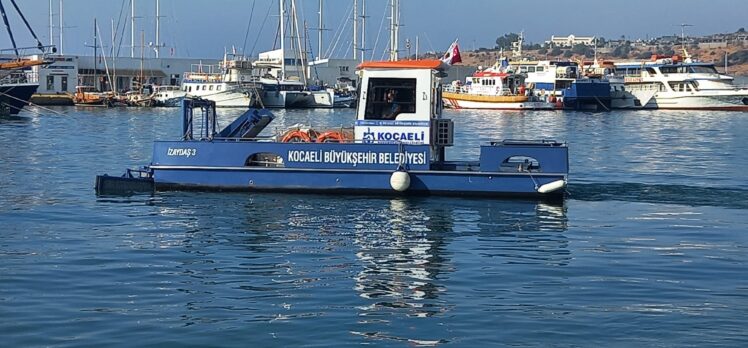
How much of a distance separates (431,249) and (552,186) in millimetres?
5508

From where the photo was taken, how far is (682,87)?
3351 inches

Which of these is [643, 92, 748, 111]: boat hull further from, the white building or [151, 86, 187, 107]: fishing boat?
the white building

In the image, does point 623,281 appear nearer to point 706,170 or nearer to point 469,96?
point 706,170

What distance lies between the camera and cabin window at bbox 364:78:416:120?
71.2 feet

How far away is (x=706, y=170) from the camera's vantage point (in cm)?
2956

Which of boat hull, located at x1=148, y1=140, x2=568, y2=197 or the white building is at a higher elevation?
the white building

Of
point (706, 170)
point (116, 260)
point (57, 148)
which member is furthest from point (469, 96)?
point (116, 260)

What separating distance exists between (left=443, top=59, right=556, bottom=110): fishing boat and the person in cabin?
2424 inches

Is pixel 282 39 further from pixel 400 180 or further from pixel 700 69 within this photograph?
pixel 400 180

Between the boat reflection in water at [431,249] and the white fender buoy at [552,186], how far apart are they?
346mm

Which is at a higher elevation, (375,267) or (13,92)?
(13,92)

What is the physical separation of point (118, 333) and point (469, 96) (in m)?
74.6

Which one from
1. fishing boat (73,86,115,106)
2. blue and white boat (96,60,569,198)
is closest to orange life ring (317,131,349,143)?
blue and white boat (96,60,569,198)

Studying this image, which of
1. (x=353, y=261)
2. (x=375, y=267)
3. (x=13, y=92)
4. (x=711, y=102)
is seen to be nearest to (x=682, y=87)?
(x=711, y=102)
